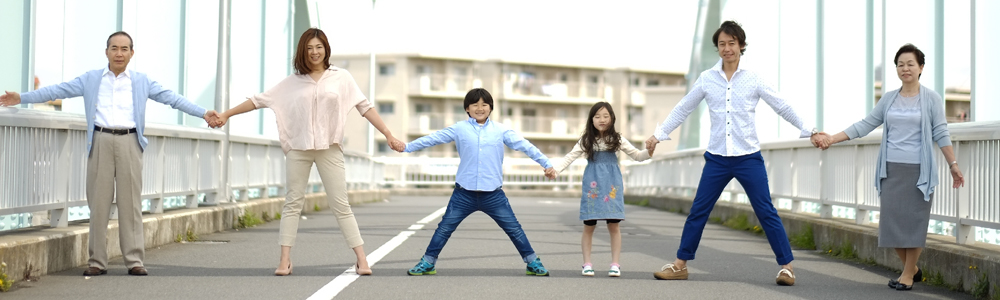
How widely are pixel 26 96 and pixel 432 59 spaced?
6302 centimetres

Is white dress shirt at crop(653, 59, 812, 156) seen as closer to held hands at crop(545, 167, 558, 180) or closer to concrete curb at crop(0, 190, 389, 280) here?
held hands at crop(545, 167, 558, 180)

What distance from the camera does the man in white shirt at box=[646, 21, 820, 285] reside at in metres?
7.18

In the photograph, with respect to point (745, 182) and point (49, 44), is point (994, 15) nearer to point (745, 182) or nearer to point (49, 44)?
point (745, 182)

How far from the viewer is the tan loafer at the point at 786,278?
7035 mm

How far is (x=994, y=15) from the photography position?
8898 millimetres

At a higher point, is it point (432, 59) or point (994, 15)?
point (432, 59)

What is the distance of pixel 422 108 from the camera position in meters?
71.4

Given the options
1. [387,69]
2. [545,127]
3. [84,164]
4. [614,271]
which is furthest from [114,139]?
[545,127]

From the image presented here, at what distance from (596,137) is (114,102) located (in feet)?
10.5

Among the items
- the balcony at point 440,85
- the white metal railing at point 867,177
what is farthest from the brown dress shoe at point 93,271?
the balcony at point 440,85

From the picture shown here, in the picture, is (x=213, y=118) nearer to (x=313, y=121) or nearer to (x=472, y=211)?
(x=313, y=121)

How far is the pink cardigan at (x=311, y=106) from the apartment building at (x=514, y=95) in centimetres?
5896

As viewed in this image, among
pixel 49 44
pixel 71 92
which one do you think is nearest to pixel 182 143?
pixel 49 44

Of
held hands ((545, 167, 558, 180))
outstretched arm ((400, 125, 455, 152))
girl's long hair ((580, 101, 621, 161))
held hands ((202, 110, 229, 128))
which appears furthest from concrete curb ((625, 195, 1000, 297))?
held hands ((202, 110, 229, 128))
